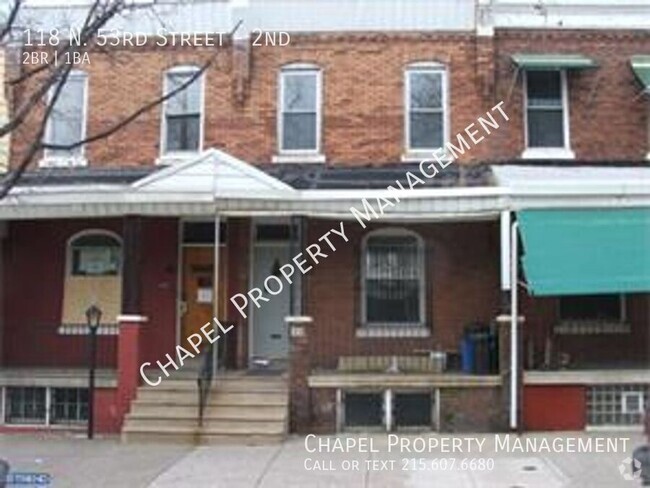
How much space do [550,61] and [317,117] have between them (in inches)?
172

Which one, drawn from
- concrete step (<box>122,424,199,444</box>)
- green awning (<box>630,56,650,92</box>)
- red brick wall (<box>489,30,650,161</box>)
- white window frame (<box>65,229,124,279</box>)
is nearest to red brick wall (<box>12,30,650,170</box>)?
red brick wall (<box>489,30,650,161</box>)

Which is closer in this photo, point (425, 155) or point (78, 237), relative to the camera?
point (425, 155)

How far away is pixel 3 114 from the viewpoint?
21.3 meters

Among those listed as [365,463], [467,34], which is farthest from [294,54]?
[365,463]

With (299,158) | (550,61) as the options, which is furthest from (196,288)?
(550,61)

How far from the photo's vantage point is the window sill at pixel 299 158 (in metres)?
19.9

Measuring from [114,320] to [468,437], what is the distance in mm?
7235

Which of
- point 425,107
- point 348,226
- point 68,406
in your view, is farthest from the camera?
point 425,107

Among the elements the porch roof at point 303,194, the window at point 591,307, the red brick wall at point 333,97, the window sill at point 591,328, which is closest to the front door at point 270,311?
the red brick wall at point 333,97

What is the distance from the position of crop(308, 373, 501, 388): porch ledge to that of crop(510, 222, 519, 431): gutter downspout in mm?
297

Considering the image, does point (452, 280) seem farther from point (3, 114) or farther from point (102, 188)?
point (3, 114)

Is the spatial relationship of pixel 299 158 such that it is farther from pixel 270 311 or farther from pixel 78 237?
pixel 78 237

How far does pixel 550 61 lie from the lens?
63.9ft

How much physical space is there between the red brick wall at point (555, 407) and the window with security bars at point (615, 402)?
20 centimetres
